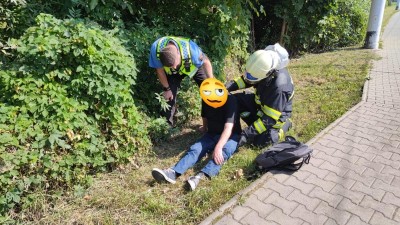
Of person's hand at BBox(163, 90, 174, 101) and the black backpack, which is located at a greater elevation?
person's hand at BBox(163, 90, 174, 101)

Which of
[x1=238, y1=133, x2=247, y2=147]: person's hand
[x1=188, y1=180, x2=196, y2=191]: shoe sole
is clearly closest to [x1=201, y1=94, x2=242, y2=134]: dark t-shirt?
[x1=238, y1=133, x2=247, y2=147]: person's hand

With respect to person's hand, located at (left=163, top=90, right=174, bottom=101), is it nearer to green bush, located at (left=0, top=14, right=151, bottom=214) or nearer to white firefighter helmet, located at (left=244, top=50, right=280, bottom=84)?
green bush, located at (left=0, top=14, right=151, bottom=214)

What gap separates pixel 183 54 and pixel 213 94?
2.57 feet

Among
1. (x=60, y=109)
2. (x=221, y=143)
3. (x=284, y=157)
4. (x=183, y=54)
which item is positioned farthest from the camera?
(x=183, y=54)

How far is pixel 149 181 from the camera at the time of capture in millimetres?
3438

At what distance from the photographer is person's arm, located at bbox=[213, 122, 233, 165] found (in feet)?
11.6

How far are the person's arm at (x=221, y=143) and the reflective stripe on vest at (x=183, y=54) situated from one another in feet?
3.32

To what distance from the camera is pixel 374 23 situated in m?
10.4

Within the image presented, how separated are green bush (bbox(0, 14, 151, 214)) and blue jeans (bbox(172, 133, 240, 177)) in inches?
28.8

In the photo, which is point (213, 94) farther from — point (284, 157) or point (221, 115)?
point (284, 157)

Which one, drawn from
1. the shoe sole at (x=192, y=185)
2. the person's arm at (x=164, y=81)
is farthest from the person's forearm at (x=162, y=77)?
the shoe sole at (x=192, y=185)

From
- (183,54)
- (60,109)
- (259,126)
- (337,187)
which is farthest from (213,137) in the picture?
(60,109)

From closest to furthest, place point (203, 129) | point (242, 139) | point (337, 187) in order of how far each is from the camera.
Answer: point (337, 187) → point (242, 139) → point (203, 129)

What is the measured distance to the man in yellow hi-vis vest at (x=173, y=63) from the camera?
152 inches
